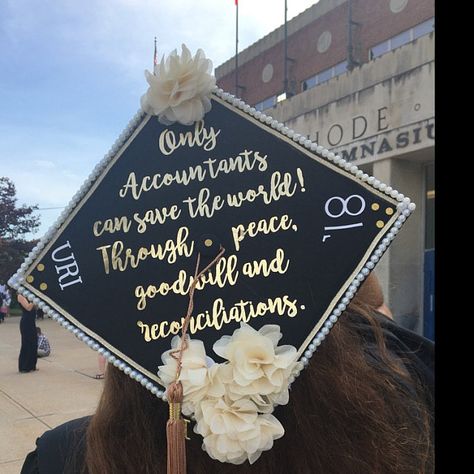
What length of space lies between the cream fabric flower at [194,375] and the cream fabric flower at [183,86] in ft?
1.52

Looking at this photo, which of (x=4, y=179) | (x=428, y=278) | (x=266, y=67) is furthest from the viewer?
(x=4, y=179)

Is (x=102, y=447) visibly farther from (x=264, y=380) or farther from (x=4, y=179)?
(x=4, y=179)

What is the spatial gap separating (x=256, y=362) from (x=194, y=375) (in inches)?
4.9

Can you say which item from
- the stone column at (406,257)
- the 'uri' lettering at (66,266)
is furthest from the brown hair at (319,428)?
the stone column at (406,257)

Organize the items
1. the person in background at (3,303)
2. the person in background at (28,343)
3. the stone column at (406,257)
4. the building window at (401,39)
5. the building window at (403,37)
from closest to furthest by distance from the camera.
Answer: the person in background at (28,343), the stone column at (406,257), the building window at (403,37), the building window at (401,39), the person in background at (3,303)

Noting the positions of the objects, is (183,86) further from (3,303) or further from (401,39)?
(3,303)

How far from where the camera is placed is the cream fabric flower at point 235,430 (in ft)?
2.93

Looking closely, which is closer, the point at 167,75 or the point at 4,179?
the point at 167,75

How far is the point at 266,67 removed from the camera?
2161 centimetres

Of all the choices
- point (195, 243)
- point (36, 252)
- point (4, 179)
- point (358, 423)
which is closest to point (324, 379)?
point (358, 423)

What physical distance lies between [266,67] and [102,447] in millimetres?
21845

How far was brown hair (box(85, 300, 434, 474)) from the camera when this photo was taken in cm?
104

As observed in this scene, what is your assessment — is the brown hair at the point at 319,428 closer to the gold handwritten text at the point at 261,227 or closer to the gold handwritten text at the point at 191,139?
the gold handwritten text at the point at 261,227

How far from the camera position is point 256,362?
91cm
